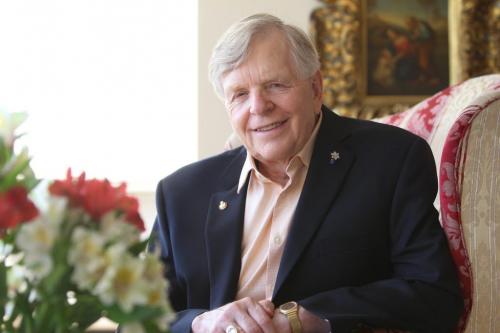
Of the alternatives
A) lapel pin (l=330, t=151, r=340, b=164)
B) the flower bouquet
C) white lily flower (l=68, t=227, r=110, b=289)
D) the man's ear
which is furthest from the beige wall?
white lily flower (l=68, t=227, r=110, b=289)

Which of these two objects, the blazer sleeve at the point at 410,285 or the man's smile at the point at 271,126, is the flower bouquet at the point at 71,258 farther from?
the man's smile at the point at 271,126

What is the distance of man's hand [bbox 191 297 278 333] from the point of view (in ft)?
5.76

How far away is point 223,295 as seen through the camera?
1973mm

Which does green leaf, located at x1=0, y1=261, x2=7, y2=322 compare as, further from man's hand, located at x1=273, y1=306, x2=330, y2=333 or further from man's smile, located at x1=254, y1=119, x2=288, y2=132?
man's smile, located at x1=254, y1=119, x2=288, y2=132

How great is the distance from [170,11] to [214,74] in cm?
284

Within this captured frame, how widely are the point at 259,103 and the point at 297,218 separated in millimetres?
343

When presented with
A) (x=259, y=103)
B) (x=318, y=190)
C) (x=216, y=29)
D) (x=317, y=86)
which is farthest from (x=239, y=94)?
(x=216, y=29)

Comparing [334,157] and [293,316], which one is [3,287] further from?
[334,157]

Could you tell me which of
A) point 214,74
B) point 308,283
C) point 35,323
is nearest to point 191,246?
point 308,283

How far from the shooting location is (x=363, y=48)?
4465 mm

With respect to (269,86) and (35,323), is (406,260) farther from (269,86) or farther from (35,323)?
(35,323)

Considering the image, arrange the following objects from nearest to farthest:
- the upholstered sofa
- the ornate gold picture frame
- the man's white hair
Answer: the upholstered sofa → the man's white hair → the ornate gold picture frame

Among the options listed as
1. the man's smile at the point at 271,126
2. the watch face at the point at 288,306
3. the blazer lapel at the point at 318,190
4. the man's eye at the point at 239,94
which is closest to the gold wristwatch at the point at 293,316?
the watch face at the point at 288,306

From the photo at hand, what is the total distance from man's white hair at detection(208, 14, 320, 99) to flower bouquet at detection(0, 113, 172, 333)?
3.46ft
